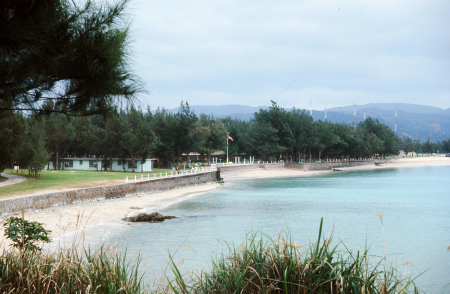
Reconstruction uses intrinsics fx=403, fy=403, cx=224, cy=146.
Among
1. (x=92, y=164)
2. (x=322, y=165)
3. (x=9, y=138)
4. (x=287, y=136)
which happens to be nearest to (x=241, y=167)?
(x=287, y=136)

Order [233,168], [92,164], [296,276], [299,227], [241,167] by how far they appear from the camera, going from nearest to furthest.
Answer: [296,276], [299,227], [92,164], [233,168], [241,167]

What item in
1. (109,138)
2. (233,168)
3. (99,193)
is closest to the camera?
(99,193)

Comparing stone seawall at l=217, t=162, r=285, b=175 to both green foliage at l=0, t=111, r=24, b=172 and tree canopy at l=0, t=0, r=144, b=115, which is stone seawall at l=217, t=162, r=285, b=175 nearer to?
green foliage at l=0, t=111, r=24, b=172

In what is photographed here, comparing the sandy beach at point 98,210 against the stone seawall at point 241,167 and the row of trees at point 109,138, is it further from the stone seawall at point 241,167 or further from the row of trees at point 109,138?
the stone seawall at point 241,167

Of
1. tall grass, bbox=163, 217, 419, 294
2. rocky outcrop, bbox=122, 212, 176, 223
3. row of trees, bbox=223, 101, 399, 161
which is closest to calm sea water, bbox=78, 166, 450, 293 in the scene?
rocky outcrop, bbox=122, 212, 176, 223

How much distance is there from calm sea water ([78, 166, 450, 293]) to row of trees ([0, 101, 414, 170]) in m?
5.58

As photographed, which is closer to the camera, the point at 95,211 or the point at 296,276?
the point at 296,276

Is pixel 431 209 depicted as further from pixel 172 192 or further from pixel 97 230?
pixel 97 230

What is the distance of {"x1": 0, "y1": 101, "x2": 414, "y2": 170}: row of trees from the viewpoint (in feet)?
97.7

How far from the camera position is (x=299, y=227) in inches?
883

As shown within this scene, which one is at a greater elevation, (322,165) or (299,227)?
(322,165)

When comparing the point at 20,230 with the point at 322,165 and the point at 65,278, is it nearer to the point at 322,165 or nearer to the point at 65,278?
the point at 65,278

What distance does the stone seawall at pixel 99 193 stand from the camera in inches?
793

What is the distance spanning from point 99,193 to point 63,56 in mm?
25400
